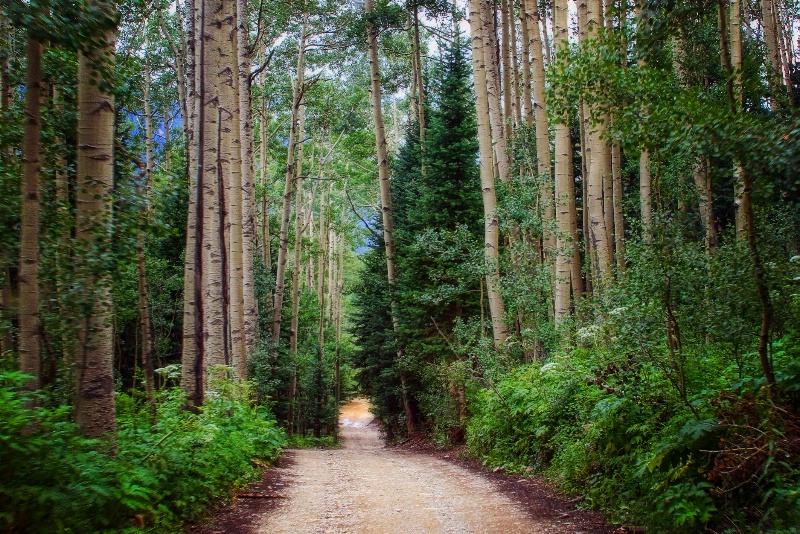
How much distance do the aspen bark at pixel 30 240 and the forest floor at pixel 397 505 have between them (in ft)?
6.70

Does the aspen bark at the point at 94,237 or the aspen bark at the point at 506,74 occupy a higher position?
the aspen bark at the point at 506,74

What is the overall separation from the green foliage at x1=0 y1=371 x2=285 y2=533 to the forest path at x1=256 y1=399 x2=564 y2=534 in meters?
0.80

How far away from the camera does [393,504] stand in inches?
264

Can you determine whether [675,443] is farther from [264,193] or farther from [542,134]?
[264,193]

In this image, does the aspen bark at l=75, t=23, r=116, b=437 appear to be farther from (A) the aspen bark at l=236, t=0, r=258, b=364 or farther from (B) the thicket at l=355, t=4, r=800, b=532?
(A) the aspen bark at l=236, t=0, r=258, b=364

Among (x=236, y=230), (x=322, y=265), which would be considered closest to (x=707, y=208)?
(x=236, y=230)

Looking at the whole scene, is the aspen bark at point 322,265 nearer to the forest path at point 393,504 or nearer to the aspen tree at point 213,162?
the aspen tree at point 213,162

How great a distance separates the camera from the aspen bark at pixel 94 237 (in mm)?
4867

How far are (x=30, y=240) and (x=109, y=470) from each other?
192cm

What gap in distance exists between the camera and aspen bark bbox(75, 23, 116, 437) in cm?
487

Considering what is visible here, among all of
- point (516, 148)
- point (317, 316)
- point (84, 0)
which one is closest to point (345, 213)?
point (317, 316)

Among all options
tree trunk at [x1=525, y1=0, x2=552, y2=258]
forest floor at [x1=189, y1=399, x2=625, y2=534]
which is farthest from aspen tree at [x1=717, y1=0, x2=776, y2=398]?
tree trunk at [x1=525, y1=0, x2=552, y2=258]

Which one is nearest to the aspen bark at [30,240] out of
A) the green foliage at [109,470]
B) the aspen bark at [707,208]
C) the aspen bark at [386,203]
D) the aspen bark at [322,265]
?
the green foliage at [109,470]

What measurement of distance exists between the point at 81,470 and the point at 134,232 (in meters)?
2.18
